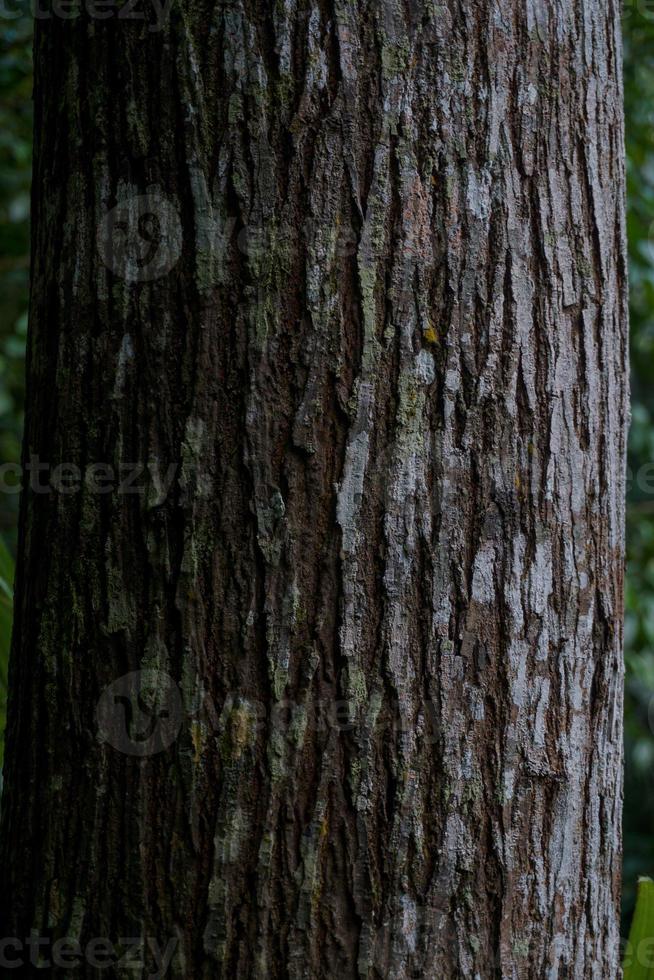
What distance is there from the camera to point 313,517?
0.85 meters

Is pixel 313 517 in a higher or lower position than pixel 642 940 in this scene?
higher

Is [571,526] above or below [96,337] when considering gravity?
below

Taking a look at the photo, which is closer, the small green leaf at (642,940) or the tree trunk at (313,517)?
the tree trunk at (313,517)

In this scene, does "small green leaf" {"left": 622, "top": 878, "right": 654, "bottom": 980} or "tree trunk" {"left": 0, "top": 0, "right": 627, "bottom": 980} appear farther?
"small green leaf" {"left": 622, "top": 878, "right": 654, "bottom": 980}

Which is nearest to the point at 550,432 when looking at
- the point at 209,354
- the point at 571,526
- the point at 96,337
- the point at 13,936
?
the point at 571,526

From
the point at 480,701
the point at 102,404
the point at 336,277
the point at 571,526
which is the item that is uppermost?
the point at 336,277

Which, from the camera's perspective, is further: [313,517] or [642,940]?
[642,940]

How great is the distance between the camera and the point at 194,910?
2.73 feet

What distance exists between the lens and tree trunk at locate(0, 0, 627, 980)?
0.84 m

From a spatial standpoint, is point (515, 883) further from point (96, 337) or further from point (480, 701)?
point (96, 337)

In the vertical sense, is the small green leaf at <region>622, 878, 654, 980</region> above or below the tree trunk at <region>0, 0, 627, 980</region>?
below

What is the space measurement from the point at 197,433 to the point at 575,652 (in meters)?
0.43

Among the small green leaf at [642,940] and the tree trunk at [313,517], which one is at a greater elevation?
the tree trunk at [313,517]

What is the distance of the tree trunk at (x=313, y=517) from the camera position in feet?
2.75
